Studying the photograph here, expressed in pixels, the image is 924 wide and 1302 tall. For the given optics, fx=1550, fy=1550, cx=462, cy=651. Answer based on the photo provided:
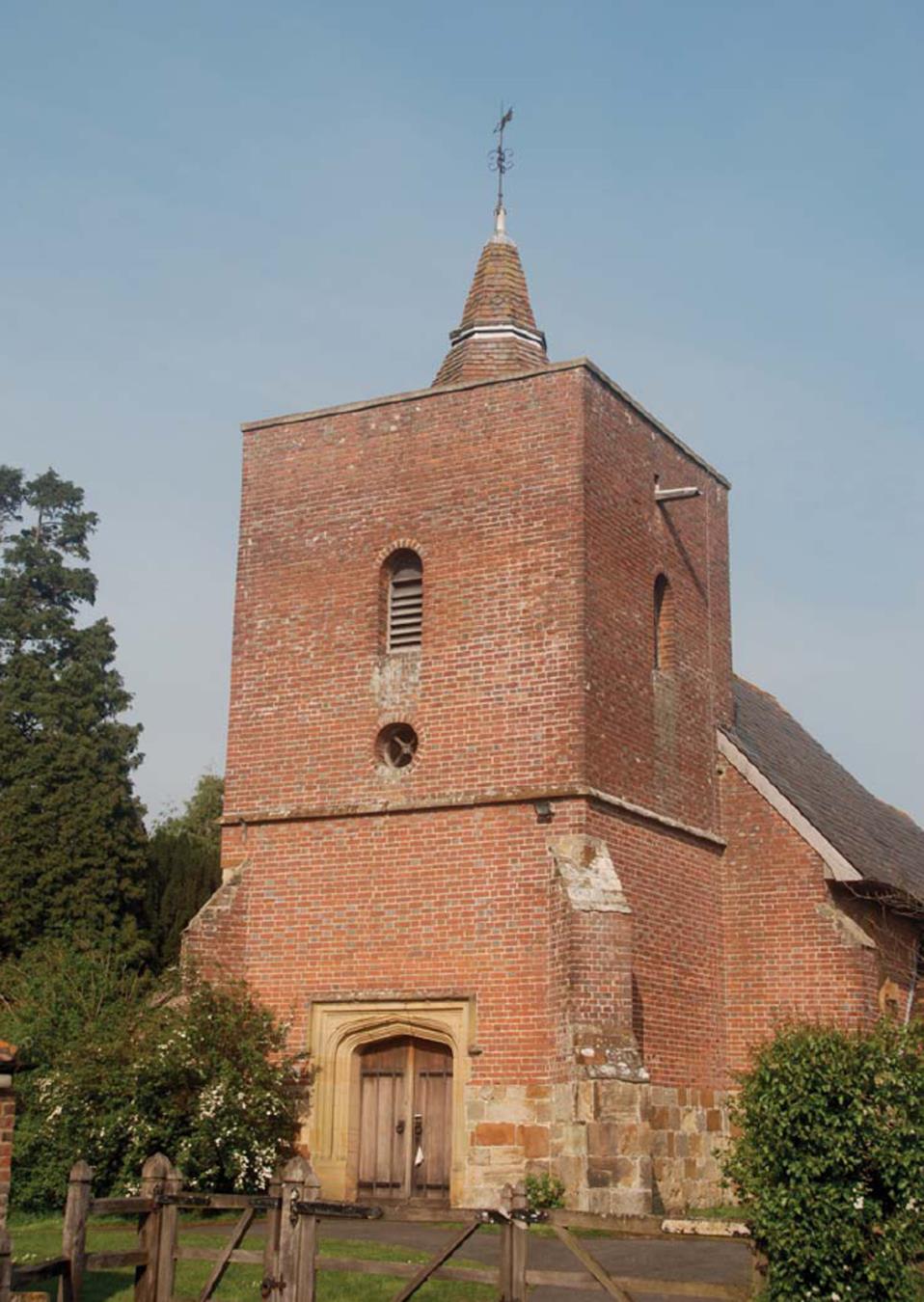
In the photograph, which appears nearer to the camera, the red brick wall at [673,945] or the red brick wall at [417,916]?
the red brick wall at [417,916]

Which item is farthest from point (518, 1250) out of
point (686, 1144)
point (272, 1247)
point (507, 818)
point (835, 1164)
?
point (686, 1144)

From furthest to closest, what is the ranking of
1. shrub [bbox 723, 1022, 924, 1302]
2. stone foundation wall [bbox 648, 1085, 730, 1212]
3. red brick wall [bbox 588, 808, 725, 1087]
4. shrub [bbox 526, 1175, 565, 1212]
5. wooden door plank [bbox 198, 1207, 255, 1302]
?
red brick wall [bbox 588, 808, 725, 1087] → stone foundation wall [bbox 648, 1085, 730, 1212] → shrub [bbox 526, 1175, 565, 1212] → wooden door plank [bbox 198, 1207, 255, 1302] → shrub [bbox 723, 1022, 924, 1302]

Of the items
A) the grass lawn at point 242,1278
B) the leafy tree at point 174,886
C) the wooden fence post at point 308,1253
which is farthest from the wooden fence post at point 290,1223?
the leafy tree at point 174,886

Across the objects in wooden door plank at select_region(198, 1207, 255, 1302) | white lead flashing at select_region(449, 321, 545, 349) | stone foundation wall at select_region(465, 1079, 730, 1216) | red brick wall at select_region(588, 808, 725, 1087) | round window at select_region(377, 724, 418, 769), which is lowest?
wooden door plank at select_region(198, 1207, 255, 1302)

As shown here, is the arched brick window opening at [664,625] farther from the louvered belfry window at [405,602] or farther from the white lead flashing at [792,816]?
the louvered belfry window at [405,602]

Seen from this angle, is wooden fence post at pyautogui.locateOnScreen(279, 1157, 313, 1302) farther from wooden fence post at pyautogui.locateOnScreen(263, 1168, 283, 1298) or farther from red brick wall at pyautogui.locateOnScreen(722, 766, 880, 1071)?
red brick wall at pyautogui.locateOnScreen(722, 766, 880, 1071)

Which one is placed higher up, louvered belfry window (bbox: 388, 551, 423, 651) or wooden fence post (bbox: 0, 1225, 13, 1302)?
louvered belfry window (bbox: 388, 551, 423, 651)

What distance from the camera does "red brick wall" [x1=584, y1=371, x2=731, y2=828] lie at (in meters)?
19.5

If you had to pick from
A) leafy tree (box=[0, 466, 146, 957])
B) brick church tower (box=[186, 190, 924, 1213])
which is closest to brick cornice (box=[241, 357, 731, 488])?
brick church tower (box=[186, 190, 924, 1213])

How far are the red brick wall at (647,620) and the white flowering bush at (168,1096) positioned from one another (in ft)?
17.1

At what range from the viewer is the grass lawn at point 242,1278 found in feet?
41.0

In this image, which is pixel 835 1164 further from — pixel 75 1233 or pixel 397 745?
pixel 397 745

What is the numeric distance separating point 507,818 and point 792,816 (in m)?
4.57

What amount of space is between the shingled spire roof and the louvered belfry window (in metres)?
2.89
